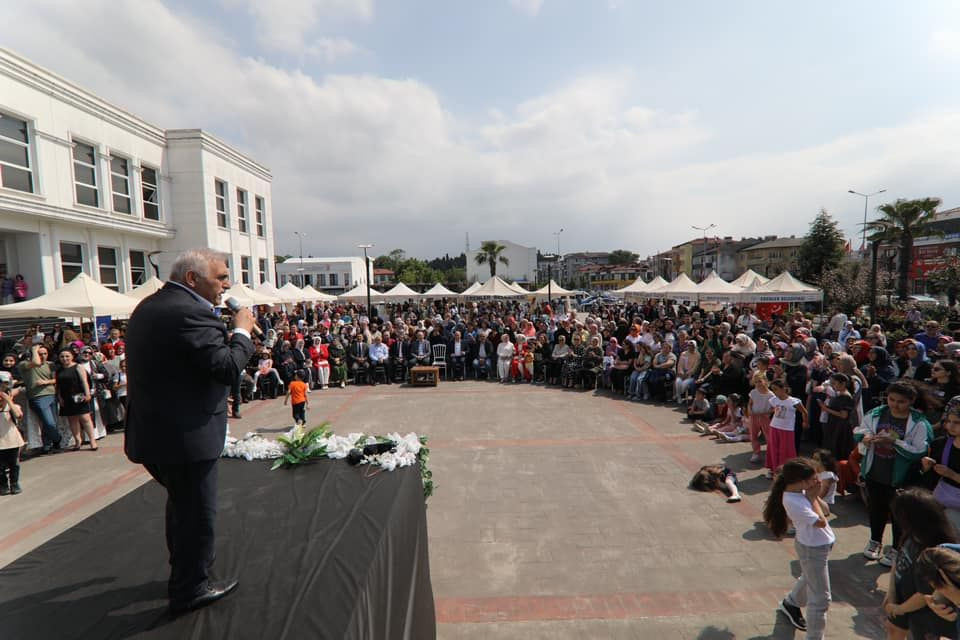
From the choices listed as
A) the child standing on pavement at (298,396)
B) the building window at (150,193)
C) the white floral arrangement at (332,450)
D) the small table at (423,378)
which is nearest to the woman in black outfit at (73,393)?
the child standing on pavement at (298,396)

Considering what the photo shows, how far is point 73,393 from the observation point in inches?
298

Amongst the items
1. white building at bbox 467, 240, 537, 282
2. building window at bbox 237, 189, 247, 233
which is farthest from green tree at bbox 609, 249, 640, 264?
building window at bbox 237, 189, 247, 233

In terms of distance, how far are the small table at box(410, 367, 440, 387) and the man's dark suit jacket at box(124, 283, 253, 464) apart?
1111cm

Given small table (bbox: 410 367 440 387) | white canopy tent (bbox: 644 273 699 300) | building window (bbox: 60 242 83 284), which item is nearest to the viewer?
small table (bbox: 410 367 440 387)

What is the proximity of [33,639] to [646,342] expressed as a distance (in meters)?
11.4

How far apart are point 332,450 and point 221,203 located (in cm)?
2302

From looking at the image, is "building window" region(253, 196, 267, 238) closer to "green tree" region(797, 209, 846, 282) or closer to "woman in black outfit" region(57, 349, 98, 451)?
"woman in black outfit" region(57, 349, 98, 451)

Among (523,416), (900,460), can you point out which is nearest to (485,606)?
(900,460)

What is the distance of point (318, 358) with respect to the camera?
1332cm

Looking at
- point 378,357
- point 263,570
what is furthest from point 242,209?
point 263,570

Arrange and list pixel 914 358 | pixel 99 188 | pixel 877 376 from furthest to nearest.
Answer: pixel 99 188
pixel 914 358
pixel 877 376

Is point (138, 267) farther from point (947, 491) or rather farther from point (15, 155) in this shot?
point (947, 491)

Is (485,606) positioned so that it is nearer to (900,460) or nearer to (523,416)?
(900,460)

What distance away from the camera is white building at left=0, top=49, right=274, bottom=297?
14.0 metres
